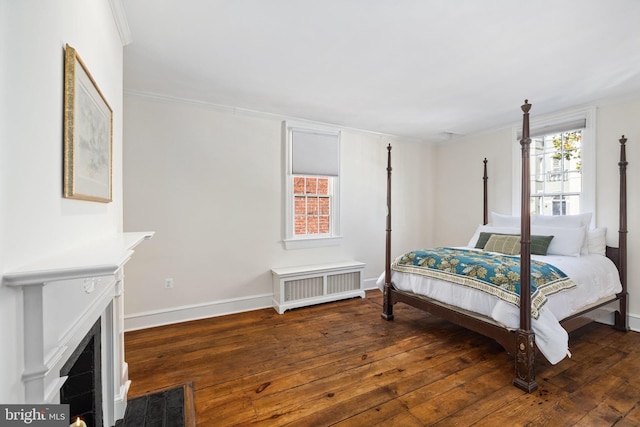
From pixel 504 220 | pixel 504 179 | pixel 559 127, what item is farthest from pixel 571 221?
pixel 559 127

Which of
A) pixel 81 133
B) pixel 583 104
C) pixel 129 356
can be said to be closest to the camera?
pixel 81 133

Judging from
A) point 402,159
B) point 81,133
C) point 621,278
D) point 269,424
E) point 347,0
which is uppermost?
point 347,0

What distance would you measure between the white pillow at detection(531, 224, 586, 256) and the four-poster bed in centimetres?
2

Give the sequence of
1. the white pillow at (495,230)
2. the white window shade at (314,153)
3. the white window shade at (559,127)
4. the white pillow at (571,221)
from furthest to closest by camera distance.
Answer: the white window shade at (314,153) → the white pillow at (495,230) → the white window shade at (559,127) → the white pillow at (571,221)

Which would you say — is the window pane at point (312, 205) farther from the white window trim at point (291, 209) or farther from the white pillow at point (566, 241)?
the white pillow at point (566, 241)

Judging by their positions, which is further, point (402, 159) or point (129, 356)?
point (402, 159)

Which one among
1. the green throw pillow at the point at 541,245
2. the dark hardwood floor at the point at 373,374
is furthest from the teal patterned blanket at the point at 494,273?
the dark hardwood floor at the point at 373,374

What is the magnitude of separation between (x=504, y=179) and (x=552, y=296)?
8.04 ft

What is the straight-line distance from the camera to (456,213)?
5.01 metres

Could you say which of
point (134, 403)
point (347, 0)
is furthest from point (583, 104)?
point (134, 403)

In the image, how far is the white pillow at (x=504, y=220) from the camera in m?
3.91

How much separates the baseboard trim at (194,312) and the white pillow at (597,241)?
3.79 meters

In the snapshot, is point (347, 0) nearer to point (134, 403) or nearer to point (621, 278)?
point (134, 403)

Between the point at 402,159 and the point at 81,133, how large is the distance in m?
4.54
